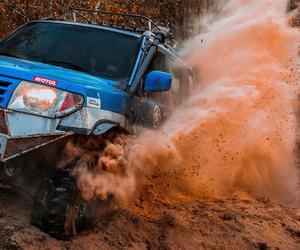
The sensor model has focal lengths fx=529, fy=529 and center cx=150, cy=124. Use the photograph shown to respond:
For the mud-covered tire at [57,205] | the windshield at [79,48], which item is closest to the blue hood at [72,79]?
the windshield at [79,48]

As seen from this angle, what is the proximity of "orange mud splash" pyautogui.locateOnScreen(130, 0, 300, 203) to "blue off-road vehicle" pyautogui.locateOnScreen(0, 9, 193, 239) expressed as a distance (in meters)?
0.47

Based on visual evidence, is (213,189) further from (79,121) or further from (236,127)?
(79,121)

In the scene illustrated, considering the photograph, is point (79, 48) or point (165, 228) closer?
point (165, 228)

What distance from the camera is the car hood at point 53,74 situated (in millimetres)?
4359

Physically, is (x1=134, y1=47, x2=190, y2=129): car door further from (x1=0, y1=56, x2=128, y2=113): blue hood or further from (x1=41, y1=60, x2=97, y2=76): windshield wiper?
(x1=41, y1=60, x2=97, y2=76): windshield wiper

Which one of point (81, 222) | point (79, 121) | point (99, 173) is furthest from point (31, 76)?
point (81, 222)

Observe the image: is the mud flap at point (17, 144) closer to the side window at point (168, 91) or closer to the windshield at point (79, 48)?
the windshield at point (79, 48)

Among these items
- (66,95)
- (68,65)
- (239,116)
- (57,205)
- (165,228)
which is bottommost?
(165,228)

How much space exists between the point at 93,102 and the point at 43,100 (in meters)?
0.44

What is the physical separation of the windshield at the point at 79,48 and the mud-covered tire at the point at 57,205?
1454 millimetres

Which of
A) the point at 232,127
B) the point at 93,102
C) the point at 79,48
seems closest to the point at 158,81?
the point at 93,102

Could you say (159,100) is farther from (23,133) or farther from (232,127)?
(23,133)

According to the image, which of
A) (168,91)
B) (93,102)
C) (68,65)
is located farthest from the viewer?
(168,91)

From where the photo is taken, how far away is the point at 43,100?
425 cm
